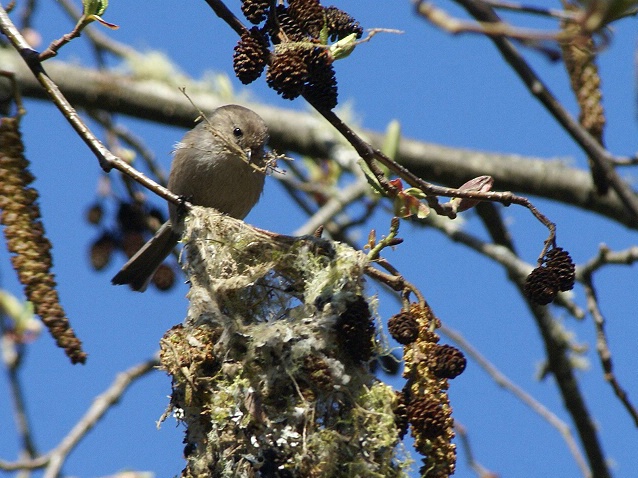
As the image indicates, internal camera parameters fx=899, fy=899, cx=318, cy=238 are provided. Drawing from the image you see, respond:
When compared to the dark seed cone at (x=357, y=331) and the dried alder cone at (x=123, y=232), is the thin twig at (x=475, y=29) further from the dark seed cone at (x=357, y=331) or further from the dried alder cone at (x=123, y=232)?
the dried alder cone at (x=123, y=232)

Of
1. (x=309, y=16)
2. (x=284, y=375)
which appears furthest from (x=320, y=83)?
(x=284, y=375)

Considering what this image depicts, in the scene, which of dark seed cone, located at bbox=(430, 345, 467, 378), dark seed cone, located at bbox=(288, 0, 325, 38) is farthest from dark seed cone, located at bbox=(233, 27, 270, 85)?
dark seed cone, located at bbox=(430, 345, 467, 378)

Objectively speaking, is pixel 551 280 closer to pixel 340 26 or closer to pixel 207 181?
pixel 340 26

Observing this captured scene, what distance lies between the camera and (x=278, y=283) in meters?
3.02

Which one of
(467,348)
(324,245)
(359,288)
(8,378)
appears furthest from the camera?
(467,348)

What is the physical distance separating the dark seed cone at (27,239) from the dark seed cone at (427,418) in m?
0.92

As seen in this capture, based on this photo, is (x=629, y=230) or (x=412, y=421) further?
(x=629, y=230)

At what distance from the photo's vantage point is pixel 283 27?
2.49 metres

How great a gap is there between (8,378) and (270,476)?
2151 millimetres

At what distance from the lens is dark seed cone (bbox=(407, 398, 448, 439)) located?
2.29 metres

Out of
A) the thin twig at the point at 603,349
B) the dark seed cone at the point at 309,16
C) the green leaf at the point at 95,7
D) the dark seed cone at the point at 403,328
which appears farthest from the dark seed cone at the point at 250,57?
the thin twig at the point at 603,349

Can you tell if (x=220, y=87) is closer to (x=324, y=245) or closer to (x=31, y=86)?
(x=31, y=86)

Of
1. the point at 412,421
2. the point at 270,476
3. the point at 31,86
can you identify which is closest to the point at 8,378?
the point at 31,86

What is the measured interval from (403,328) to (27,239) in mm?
1157
